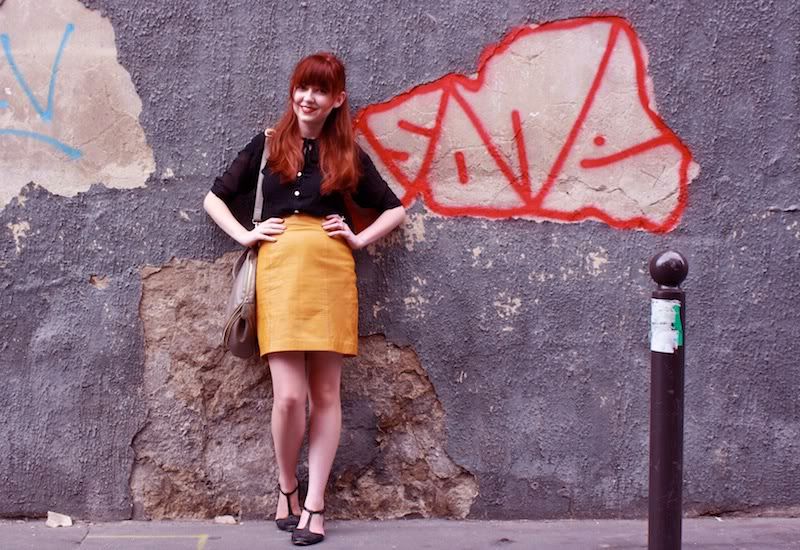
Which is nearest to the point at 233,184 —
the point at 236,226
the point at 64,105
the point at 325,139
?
the point at 236,226

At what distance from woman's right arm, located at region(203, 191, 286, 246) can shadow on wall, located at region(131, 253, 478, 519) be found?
0.85ft

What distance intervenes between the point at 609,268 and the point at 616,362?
1.22 feet

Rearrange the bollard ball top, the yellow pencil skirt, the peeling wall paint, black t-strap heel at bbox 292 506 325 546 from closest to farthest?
the bollard ball top
the yellow pencil skirt
black t-strap heel at bbox 292 506 325 546
the peeling wall paint

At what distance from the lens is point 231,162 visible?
3.76 m

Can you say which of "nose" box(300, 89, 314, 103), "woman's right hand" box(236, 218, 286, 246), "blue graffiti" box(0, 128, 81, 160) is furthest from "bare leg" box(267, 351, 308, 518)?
"blue graffiti" box(0, 128, 81, 160)

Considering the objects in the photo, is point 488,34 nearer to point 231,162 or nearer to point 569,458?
point 231,162

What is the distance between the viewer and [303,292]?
3.42 metres

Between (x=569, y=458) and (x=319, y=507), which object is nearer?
(x=319, y=507)

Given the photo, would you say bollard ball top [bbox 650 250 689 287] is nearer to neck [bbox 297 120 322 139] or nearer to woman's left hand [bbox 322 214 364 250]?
woman's left hand [bbox 322 214 364 250]

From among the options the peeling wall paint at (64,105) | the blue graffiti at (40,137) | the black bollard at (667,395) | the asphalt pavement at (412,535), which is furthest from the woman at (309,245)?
the black bollard at (667,395)

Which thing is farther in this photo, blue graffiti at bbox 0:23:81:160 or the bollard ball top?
blue graffiti at bbox 0:23:81:160

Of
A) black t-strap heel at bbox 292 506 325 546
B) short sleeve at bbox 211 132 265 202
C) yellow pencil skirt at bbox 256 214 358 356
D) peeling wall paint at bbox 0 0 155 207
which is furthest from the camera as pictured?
peeling wall paint at bbox 0 0 155 207

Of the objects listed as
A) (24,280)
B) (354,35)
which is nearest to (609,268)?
(354,35)

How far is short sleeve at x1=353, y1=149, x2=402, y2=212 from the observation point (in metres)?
3.63
